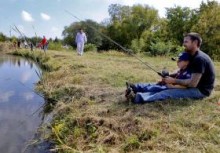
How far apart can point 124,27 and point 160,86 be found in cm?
5475

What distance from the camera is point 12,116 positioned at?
7.64 metres

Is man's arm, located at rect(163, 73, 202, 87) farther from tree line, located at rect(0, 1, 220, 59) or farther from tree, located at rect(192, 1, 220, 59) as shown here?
tree, located at rect(192, 1, 220, 59)

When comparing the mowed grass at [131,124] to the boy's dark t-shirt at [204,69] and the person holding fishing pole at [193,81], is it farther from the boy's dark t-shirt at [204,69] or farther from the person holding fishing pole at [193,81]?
the boy's dark t-shirt at [204,69]

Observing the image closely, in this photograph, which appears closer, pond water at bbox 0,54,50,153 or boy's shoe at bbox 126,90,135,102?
pond water at bbox 0,54,50,153

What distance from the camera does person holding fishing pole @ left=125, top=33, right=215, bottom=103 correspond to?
6.16 metres

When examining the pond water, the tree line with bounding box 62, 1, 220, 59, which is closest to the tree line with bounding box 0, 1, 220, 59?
the tree line with bounding box 62, 1, 220, 59

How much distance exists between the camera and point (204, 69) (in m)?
6.20

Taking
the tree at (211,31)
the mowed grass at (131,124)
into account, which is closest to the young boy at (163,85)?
the mowed grass at (131,124)

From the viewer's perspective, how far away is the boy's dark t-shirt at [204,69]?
6111 millimetres

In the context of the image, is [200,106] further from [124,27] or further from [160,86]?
[124,27]

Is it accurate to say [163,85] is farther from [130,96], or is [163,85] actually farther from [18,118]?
[18,118]

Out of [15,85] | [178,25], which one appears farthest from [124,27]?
[15,85]

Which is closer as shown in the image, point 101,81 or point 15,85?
point 101,81

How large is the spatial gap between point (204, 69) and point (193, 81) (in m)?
0.28
